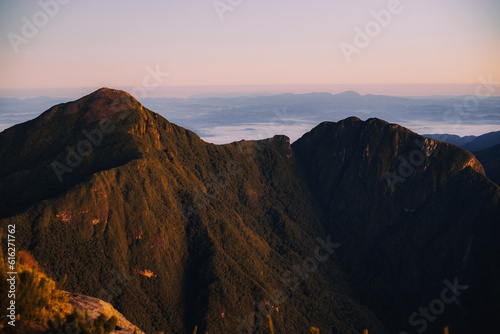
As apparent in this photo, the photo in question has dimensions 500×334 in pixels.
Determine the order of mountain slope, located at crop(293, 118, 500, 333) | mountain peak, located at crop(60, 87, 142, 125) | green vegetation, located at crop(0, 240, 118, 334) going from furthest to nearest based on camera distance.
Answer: mountain peak, located at crop(60, 87, 142, 125)
mountain slope, located at crop(293, 118, 500, 333)
green vegetation, located at crop(0, 240, 118, 334)

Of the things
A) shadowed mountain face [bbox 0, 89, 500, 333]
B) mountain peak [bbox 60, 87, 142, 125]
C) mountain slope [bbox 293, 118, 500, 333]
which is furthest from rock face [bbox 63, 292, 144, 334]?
mountain slope [bbox 293, 118, 500, 333]

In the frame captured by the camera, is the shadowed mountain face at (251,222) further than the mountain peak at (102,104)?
No

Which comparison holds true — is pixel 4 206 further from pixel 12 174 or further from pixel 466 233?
pixel 466 233

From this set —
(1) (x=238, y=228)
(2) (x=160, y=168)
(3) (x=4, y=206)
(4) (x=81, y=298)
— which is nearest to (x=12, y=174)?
(3) (x=4, y=206)

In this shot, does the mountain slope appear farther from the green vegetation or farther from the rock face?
the green vegetation

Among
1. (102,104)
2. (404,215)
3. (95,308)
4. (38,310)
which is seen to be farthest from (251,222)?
(38,310)

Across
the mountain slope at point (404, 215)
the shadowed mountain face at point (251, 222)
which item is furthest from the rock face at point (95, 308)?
the mountain slope at point (404, 215)

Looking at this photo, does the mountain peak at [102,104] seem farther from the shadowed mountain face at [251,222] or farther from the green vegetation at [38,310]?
the green vegetation at [38,310]

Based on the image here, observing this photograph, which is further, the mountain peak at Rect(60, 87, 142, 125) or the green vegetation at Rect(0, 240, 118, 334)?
the mountain peak at Rect(60, 87, 142, 125)
